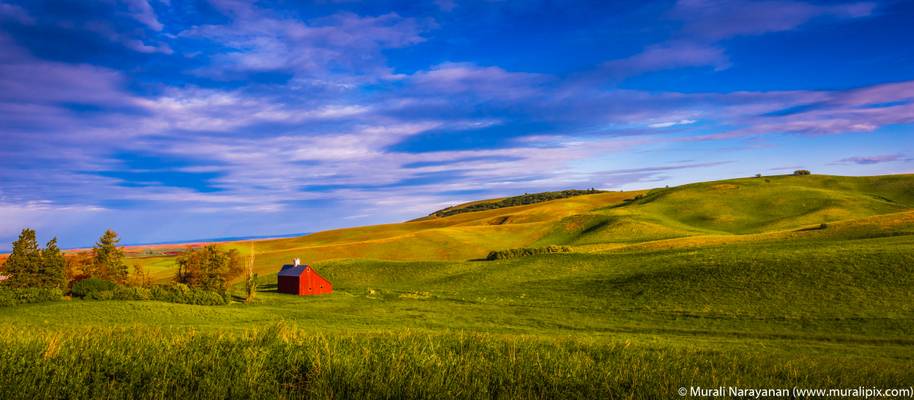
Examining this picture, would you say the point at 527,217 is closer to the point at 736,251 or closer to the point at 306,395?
the point at 736,251

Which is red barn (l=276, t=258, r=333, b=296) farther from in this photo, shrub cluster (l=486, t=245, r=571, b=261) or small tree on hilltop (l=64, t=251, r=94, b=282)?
shrub cluster (l=486, t=245, r=571, b=261)

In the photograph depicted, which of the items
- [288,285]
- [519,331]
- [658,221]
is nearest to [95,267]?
[288,285]

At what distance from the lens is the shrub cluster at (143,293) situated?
4709 cm

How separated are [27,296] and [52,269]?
1440 centimetres

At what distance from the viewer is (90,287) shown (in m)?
48.3

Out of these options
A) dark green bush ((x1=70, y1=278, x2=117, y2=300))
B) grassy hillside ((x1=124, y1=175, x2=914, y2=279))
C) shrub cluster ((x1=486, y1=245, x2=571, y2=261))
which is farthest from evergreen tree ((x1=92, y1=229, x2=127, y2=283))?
shrub cluster ((x1=486, y1=245, x2=571, y2=261))

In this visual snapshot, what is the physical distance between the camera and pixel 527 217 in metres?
141

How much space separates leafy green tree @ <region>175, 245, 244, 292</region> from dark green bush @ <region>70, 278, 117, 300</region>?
11.2m

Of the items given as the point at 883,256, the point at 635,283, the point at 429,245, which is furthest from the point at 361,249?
the point at 883,256

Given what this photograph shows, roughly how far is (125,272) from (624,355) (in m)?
70.2

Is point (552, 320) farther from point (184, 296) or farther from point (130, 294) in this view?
point (130, 294)

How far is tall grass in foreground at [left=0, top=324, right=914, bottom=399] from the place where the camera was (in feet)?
18.2

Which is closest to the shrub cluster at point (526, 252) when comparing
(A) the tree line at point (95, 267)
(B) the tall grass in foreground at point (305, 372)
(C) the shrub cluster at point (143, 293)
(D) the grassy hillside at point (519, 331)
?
(D) the grassy hillside at point (519, 331)

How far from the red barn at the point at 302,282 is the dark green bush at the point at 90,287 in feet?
61.9
